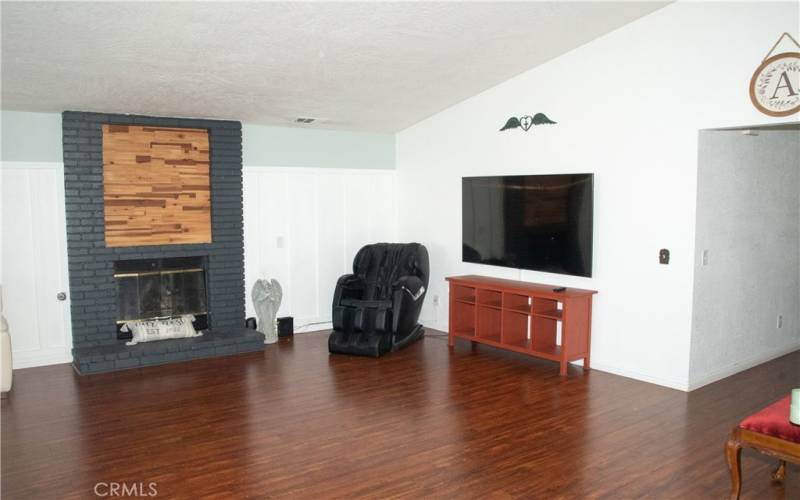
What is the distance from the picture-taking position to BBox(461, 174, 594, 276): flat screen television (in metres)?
5.15

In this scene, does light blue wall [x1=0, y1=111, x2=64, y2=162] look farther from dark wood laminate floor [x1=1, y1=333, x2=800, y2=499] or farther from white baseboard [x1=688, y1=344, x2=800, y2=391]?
white baseboard [x1=688, y1=344, x2=800, y2=391]

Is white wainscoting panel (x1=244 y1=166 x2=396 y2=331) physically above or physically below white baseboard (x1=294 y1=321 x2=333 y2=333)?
above

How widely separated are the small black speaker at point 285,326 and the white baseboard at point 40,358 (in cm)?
202

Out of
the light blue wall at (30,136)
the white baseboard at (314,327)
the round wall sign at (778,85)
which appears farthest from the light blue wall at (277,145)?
the round wall sign at (778,85)

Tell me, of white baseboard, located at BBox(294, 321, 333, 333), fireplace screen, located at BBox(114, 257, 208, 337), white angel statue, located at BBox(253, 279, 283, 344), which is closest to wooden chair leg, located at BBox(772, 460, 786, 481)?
white angel statue, located at BBox(253, 279, 283, 344)

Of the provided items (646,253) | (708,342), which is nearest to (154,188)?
(646,253)

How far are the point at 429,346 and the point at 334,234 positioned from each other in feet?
6.03

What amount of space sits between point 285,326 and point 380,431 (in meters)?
2.89

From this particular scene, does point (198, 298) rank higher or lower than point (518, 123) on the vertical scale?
lower

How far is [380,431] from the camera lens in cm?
386

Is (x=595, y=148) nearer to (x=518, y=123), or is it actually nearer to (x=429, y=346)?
(x=518, y=123)

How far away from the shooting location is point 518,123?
5.70 meters

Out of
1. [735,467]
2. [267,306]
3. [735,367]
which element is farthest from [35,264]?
[735,367]

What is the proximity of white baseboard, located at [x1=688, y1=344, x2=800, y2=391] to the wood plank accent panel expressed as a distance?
4.72 m
